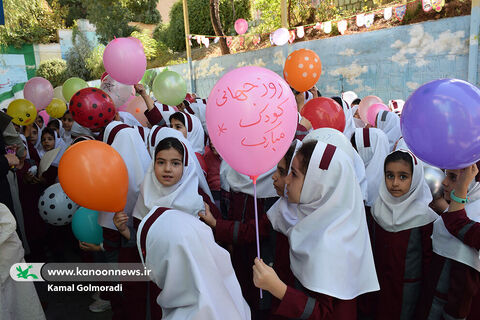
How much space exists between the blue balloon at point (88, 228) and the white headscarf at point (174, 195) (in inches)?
16.0

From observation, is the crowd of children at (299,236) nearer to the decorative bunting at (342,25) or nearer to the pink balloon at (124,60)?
the pink balloon at (124,60)

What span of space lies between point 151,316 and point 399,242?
1388mm

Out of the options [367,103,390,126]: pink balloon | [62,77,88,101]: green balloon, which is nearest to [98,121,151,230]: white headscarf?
[367,103,390,126]: pink balloon

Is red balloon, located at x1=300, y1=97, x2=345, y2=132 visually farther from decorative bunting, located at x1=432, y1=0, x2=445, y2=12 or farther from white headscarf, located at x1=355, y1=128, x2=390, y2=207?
decorative bunting, located at x1=432, y1=0, x2=445, y2=12

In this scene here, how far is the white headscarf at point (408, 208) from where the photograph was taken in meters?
1.93

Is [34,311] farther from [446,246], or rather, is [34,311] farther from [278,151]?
[446,246]

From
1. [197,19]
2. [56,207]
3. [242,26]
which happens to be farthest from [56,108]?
[197,19]

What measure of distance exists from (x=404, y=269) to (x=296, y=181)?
887 mm

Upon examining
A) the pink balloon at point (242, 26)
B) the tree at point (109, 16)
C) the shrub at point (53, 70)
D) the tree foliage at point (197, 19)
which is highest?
the tree at point (109, 16)

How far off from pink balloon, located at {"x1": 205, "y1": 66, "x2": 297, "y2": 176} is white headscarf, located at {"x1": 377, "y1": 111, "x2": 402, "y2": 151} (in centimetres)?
214

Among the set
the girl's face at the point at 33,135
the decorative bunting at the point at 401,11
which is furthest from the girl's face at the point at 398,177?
the decorative bunting at the point at 401,11

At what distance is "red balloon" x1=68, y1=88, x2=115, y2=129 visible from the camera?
9.07 feet

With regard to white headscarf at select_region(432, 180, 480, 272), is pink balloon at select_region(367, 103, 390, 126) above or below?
above

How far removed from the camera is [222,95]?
5.15ft
